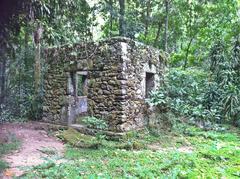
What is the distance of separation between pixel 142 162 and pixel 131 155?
709mm

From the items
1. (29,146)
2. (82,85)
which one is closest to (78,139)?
(29,146)

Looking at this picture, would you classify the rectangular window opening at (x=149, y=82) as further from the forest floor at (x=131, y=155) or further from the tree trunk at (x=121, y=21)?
the tree trunk at (x=121, y=21)

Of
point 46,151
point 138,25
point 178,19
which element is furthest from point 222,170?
point 178,19

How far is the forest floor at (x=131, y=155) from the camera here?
4.84 metres

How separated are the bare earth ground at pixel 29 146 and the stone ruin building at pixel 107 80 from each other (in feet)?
3.22

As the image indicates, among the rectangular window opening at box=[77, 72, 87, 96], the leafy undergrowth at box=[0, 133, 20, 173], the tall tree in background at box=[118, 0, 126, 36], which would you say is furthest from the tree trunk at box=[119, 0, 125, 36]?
the leafy undergrowth at box=[0, 133, 20, 173]

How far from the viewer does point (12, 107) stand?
39.7ft

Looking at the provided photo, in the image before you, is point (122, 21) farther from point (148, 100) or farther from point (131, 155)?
point (131, 155)

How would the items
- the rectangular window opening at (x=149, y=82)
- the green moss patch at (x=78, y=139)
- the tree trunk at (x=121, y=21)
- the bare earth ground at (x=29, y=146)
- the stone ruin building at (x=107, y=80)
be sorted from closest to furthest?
the bare earth ground at (x=29, y=146) → the green moss patch at (x=78, y=139) → the stone ruin building at (x=107, y=80) → the rectangular window opening at (x=149, y=82) → the tree trunk at (x=121, y=21)

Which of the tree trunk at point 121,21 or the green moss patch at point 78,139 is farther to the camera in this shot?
the tree trunk at point 121,21

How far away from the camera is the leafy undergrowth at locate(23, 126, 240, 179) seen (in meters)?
4.69

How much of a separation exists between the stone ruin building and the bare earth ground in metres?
0.98

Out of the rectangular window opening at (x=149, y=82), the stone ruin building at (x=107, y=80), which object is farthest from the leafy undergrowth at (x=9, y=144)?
the rectangular window opening at (x=149, y=82)

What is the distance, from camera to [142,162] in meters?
5.70
